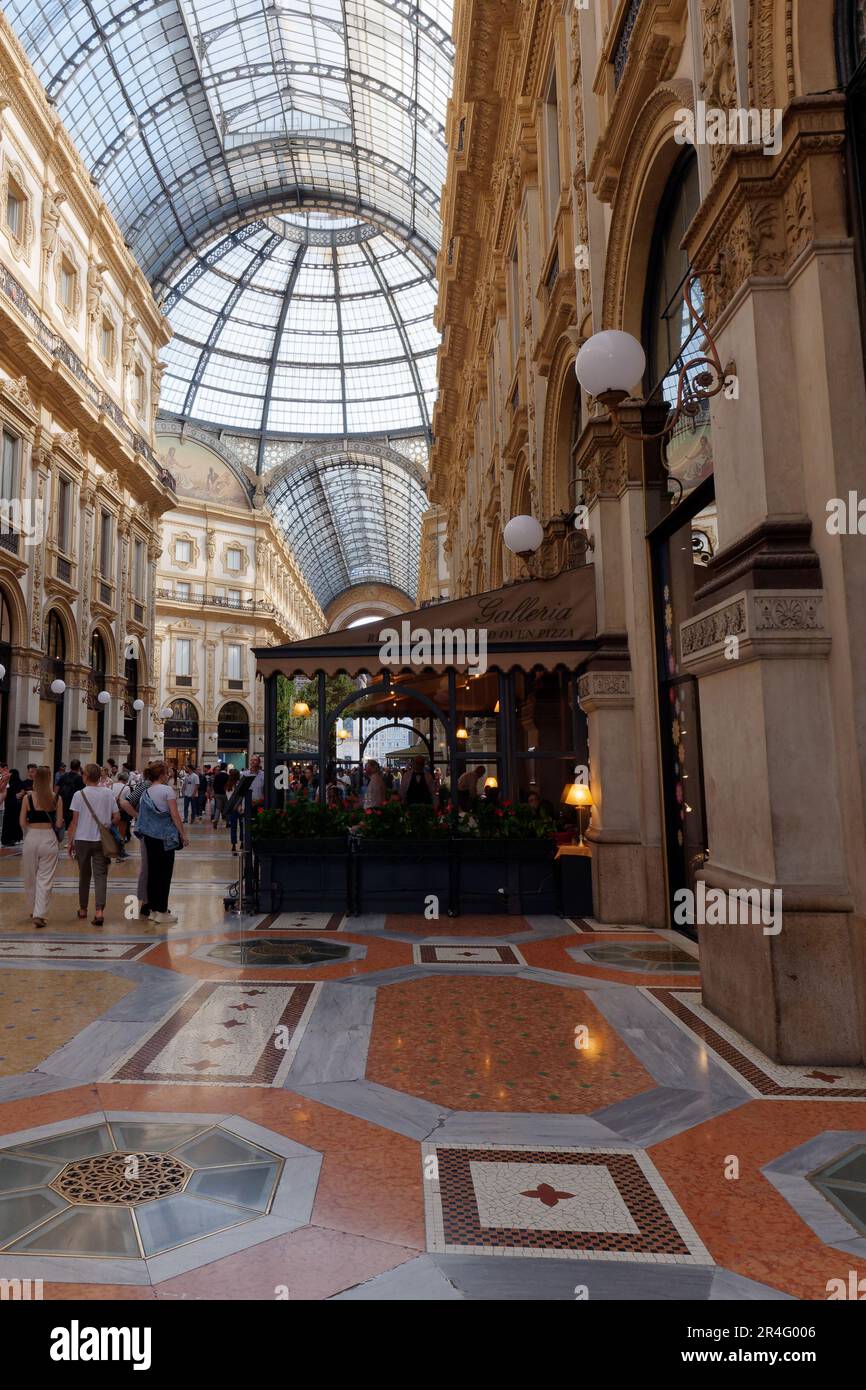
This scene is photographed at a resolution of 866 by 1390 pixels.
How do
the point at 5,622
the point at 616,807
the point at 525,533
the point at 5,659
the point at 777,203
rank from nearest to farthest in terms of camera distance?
the point at 777,203 → the point at 616,807 → the point at 525,533 → the point at 5,659 → the point at 5,622

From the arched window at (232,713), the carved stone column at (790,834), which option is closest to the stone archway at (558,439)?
the carved stone column at (790,834)

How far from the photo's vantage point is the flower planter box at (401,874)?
27.6 ft

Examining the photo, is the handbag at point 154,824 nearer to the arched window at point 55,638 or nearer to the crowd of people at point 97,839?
the crowd of people at point 97,839

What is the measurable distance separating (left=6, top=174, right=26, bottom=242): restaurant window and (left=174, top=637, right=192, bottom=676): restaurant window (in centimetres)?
2921

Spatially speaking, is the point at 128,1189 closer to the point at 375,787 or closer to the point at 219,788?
the point at 375,787

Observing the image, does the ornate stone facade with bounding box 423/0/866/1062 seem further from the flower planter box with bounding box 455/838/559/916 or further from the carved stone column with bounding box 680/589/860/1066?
the flower planter box with bounding box 455/838/559/916

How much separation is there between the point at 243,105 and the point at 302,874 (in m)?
38.0

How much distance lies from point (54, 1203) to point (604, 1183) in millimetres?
1787

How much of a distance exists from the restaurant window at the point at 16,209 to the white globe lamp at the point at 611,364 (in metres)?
20.9

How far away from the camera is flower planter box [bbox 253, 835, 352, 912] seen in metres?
8.49

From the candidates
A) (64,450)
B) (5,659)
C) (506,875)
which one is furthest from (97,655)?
(506,875)

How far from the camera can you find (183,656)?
159 feet
